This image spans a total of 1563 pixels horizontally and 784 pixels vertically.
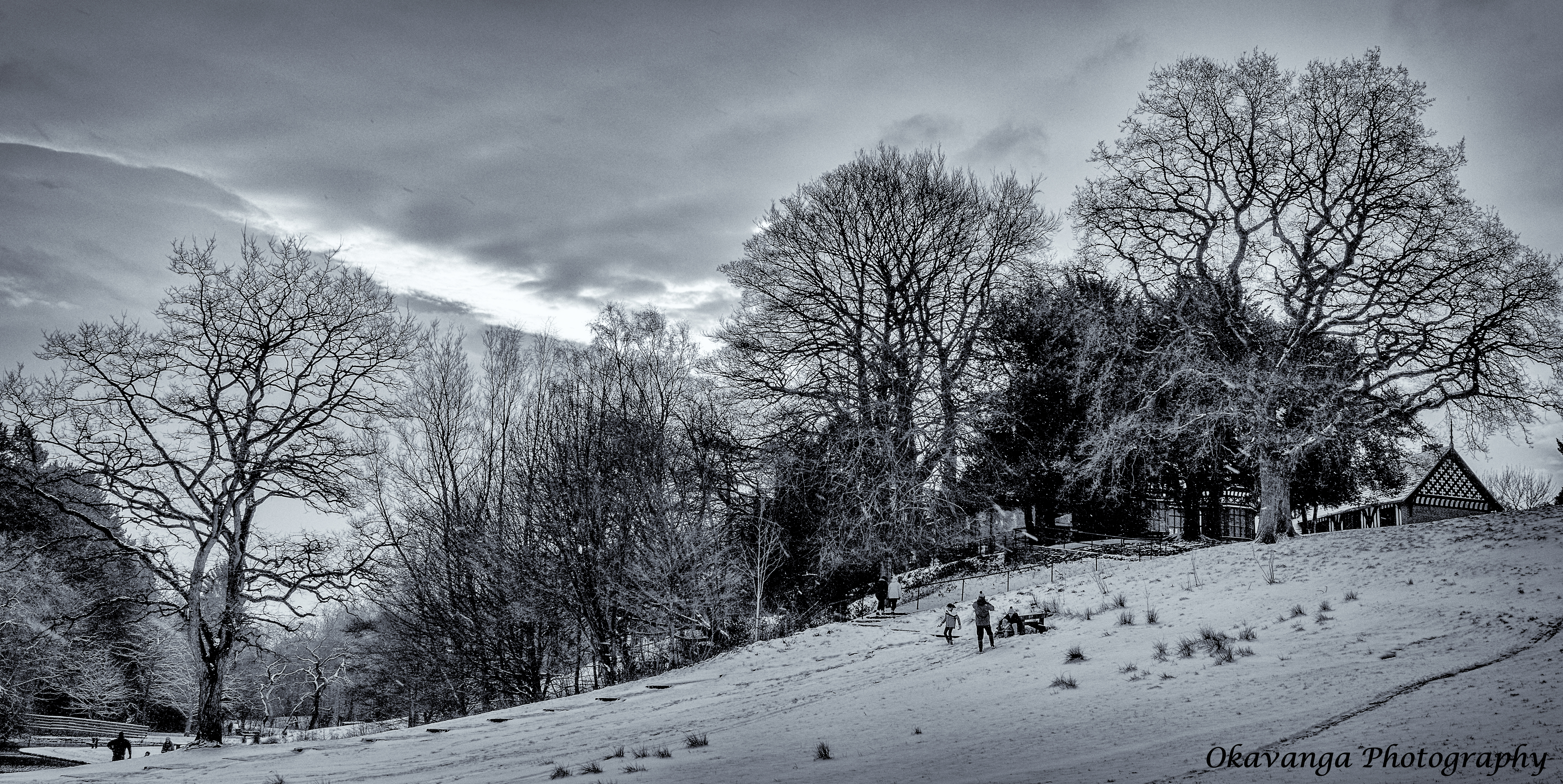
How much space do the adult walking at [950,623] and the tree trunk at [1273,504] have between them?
30.5 feet

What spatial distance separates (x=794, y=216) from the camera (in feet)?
92.6

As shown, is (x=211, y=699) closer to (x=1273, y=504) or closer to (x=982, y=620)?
(x=982, y=620)

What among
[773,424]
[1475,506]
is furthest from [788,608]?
[1475,506]

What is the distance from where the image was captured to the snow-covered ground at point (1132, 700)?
8.18 m

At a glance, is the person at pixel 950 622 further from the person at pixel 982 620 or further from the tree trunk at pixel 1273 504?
the tree trunk at pixel 1273 504

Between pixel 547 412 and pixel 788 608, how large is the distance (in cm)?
1013

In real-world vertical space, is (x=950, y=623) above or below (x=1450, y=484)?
below

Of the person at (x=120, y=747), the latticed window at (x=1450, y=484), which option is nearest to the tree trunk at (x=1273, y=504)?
the latticed window at (x=1450, y=484)

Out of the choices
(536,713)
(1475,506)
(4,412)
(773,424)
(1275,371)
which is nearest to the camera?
(4,412)

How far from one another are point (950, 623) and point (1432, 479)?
26.8 meters

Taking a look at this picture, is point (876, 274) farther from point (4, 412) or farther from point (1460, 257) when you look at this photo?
point (4, 412)

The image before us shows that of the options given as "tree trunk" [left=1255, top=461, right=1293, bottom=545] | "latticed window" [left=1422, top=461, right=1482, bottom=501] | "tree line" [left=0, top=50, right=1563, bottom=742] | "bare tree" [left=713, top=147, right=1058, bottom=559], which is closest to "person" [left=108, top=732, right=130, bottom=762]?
"tree line" [left=0, top=50, right=1563, bottom=742]

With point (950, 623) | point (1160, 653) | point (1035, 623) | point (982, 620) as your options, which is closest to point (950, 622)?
point (950, 623)

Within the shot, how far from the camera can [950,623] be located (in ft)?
59.0
